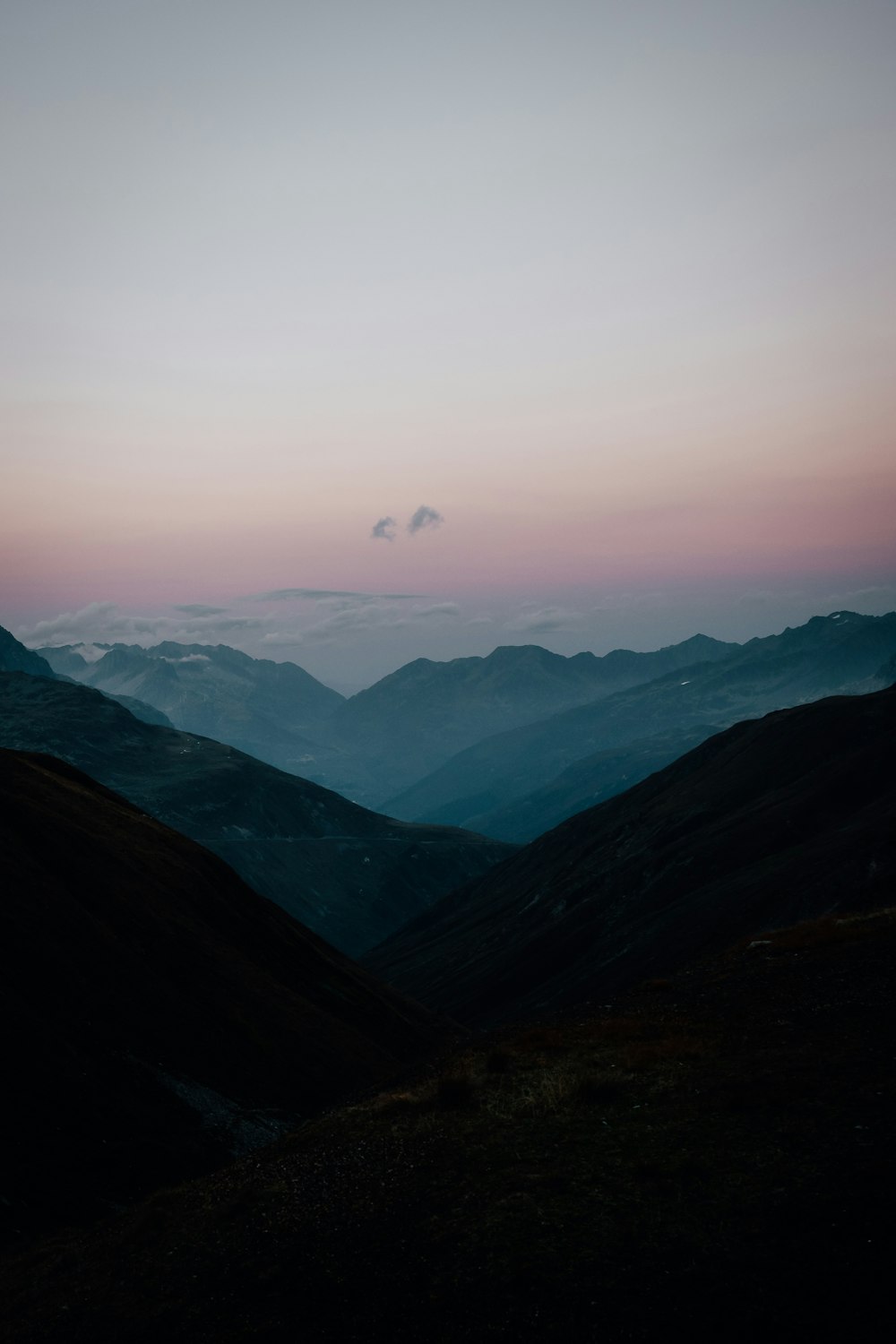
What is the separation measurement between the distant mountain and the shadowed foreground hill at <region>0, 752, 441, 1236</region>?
57.3m

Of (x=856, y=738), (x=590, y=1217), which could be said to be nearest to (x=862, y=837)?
(x=856, y=738)

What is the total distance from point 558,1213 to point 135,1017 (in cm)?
3820

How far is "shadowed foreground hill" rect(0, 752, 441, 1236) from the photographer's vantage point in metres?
35.7

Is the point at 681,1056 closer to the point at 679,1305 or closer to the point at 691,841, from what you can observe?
the point at 679,1305

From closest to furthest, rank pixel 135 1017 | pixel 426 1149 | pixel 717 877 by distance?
pixel 426 1149 < pixel 135 1017 < pixel 717 877

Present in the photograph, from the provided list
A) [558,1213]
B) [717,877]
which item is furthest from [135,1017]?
[717,877]

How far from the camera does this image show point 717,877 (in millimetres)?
151000

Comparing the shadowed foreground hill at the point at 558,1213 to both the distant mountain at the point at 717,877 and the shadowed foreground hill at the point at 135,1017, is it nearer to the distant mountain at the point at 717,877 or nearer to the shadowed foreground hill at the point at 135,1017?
the shadowed foreground hill at the point at 135,1017

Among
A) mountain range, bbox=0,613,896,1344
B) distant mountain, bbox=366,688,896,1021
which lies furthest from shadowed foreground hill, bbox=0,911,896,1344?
distant mountain, bbox=366,688,896,1021

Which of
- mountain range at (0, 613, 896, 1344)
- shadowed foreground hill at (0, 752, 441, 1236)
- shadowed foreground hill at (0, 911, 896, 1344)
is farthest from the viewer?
shadowed foreground hill at (0, 752, 441, 1236)

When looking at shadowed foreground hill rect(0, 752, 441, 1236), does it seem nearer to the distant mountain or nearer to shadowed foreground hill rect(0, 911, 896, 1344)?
shadowed foreground hill rect(0, 911, 896, 1344)

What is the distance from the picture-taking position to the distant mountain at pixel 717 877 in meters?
116

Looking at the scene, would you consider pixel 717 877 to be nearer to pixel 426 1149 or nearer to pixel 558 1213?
pixel 426 1149

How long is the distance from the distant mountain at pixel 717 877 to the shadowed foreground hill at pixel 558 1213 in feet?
261
